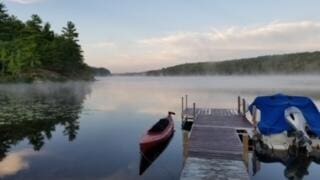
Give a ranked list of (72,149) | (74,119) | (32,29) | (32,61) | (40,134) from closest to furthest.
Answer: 1. (72,149)
2. (40,134)
3. (74,119)
4. (32,61)
5. (32,29)

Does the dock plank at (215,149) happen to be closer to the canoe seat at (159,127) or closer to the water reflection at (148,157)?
the canoe seat at (159,127)

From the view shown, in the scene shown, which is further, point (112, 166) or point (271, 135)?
point (271, 135)

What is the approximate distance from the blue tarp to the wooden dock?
6.00 ft

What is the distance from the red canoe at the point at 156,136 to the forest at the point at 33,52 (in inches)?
2623

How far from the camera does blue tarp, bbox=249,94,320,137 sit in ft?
67.5

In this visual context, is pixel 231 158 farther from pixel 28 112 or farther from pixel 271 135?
pixel 28 112

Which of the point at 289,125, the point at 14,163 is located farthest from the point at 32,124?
the point at 289,125

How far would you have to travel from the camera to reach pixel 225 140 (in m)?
18.9

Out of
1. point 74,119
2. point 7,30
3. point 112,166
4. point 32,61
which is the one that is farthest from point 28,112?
point 7,30

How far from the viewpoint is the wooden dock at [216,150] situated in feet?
44.5

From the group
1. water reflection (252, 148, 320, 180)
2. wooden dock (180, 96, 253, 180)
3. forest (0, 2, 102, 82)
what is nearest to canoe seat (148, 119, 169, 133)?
wooden dock (180, 96, 253, 180)

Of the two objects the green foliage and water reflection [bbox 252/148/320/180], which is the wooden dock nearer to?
water reflection [bbox 252/148/320/180]

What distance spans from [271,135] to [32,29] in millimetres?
86259

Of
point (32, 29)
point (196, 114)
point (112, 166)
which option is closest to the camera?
point (112, 166)
